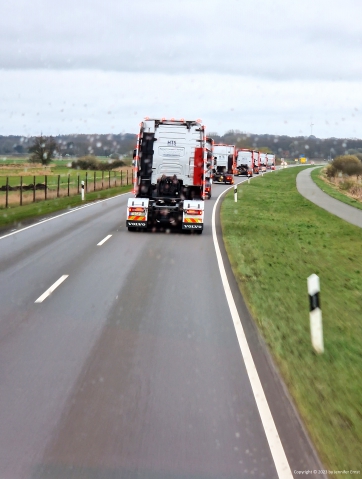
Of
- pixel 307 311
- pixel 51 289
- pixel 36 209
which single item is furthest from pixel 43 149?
pixel 307 311

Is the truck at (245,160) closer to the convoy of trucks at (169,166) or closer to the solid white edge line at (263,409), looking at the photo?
the convoy of trucks at (169,166)

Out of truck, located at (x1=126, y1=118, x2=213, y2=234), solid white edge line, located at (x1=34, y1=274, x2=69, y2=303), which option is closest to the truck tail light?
truck, located at (x1=126, y1=118, x2=213, y2=234)

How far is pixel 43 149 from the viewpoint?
78750 mm

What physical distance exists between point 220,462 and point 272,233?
18.2 meters

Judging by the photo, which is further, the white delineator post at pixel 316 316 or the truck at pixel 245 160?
the truck at pixel 245 160

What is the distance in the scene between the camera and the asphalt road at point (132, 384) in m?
4.92

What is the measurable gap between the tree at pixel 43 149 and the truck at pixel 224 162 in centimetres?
2519

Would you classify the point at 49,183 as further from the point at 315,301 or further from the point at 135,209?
the point at 315,301

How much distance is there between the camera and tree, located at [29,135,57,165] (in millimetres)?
77562

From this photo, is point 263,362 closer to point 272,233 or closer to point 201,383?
point 201,383

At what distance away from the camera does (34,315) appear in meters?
9.64

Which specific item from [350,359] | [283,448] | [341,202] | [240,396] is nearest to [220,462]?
[283,448]

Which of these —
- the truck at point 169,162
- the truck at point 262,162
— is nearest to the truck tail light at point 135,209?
the truck at point 169,162

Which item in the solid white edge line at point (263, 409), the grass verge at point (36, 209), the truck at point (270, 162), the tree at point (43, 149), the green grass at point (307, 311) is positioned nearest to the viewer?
the solid white edge line at point (263, 409)
